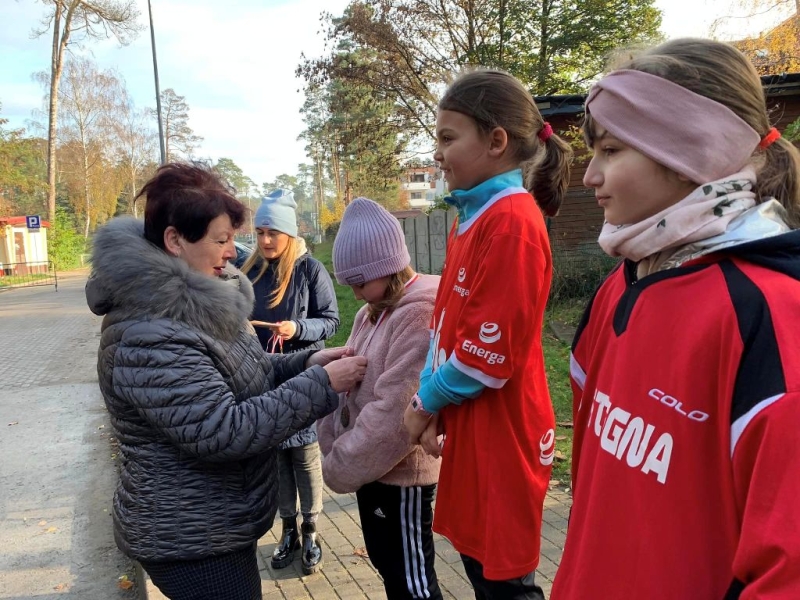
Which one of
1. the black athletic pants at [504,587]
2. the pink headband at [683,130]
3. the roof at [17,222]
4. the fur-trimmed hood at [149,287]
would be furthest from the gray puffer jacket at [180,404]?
the roof at [17,222]

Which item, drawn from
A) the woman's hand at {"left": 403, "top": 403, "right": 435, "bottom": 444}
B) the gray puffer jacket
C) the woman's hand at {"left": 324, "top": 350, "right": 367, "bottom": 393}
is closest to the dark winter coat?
the woman's hand at {"left": 324, "top": 350, "right": 367, "bottom": 393}

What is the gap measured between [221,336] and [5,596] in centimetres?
282

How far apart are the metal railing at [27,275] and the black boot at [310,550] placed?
2580 centimetres

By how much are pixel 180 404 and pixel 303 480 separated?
1796mm

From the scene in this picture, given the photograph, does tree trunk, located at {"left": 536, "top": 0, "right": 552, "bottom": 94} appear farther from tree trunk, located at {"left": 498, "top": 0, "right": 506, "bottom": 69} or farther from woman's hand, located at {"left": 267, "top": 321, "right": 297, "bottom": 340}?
woman's hand, located at {"left": 267, "top": 321, "right": 297, "bottom": 340}

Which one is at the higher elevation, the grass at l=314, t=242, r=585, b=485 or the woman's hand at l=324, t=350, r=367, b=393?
the woman's hand at l=324, t=350, r=367, b=393

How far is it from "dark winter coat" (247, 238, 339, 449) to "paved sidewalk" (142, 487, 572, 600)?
725 millimetres

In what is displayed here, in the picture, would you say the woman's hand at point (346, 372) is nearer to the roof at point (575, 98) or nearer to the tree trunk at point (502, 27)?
the roof at point (575, 98)

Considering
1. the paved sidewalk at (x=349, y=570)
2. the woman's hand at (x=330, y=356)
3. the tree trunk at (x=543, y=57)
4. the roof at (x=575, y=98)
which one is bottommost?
the paved sidewalk at (x=349, y=570)

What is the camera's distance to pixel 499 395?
182cm

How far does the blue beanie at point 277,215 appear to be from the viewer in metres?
3.51

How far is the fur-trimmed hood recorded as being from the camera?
180 centimetres

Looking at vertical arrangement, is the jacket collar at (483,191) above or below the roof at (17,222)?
below

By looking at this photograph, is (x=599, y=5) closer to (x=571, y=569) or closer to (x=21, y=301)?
(x=571, y=569)
